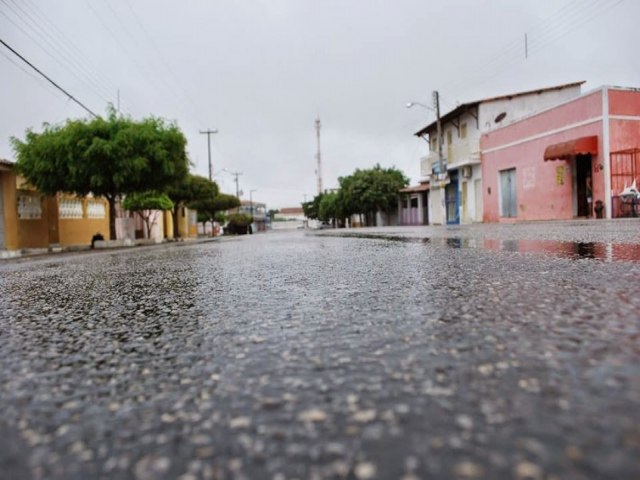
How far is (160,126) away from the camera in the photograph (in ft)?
55.5

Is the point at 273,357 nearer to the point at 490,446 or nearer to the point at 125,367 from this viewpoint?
the point at 125,367

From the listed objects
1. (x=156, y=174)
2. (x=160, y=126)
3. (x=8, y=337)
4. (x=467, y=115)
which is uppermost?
(x=467, y=115)

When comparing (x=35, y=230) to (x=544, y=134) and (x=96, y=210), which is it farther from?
(x=544, y=134)

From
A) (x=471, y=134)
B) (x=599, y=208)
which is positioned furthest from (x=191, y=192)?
(x=599, y=208)

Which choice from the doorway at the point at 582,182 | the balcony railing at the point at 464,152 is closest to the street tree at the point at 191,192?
the balcony railing at the point at 464,152


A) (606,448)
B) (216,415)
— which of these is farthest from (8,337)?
(606,448)

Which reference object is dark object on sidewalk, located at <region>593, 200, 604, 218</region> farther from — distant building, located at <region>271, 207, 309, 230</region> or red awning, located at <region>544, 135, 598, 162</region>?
distant building, located at <region>271, 207, 309, 230</region>

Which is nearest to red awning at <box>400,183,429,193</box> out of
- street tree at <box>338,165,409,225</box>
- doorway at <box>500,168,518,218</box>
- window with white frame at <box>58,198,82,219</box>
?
street tree at <box>338,165,409,225</box>

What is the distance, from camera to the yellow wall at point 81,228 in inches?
787

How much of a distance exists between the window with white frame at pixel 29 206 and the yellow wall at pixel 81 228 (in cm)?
99

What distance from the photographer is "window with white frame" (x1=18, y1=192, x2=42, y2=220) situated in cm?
1738

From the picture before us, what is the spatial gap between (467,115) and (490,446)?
98.1ft

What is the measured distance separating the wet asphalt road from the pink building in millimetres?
16474

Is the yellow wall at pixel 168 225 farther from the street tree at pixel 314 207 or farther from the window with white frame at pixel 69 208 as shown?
the street tree at pixel 314 207
